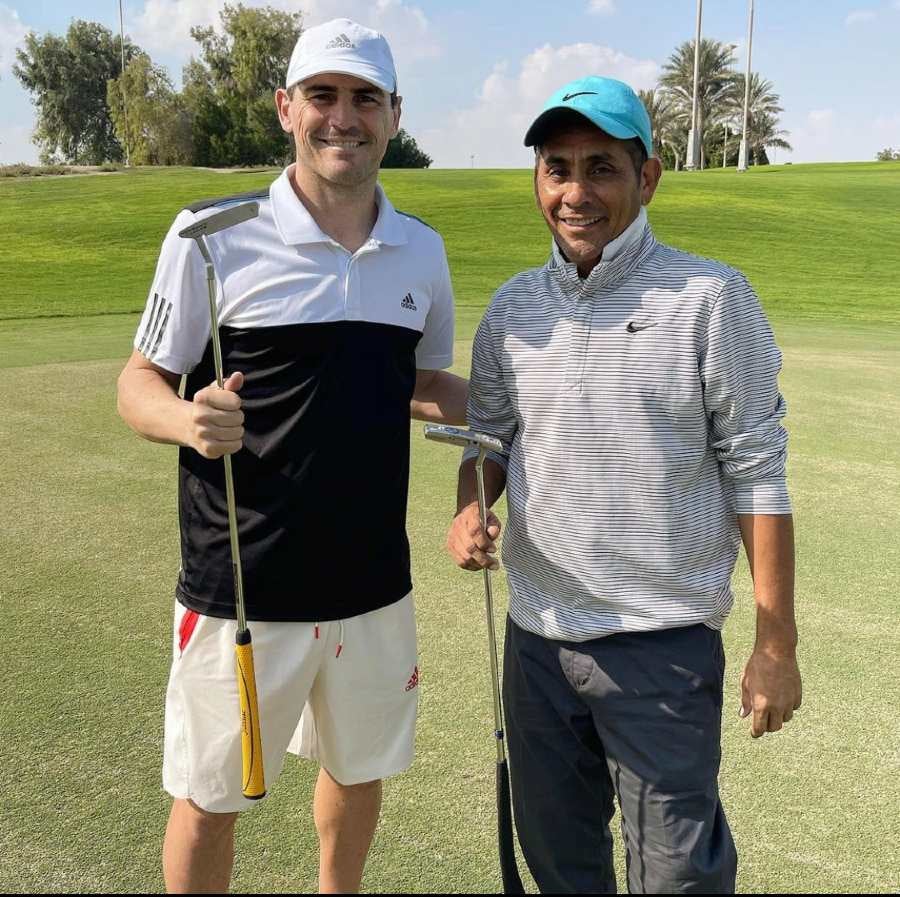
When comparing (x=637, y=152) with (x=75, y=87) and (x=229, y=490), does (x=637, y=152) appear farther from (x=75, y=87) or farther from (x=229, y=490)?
(x=75, y=87)

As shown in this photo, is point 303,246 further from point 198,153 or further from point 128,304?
point 198,153

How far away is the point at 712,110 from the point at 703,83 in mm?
2032

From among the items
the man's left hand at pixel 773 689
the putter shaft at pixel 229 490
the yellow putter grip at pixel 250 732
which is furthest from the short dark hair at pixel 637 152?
the yellow putter grip at pixel 250 732

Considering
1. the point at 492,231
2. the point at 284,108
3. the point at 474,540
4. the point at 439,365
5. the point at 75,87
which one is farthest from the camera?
the point at 75,87

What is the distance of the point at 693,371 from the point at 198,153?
58443 millimetres

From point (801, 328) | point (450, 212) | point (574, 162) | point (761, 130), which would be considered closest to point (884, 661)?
point (574, 162)

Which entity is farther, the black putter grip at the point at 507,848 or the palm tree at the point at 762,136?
the palm tree at the point at 762,136

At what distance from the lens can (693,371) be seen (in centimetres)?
222

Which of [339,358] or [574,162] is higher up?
[574,162]

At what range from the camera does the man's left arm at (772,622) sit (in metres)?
2.26

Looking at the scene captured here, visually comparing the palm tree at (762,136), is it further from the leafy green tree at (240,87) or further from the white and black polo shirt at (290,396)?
the white and black polo shirt at (290,396)

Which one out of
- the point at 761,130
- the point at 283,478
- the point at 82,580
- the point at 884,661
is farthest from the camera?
the point at 761,130

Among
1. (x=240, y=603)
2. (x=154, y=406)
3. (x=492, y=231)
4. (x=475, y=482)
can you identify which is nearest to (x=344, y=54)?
(x=154, y=406)

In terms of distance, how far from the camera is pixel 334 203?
268 cm
